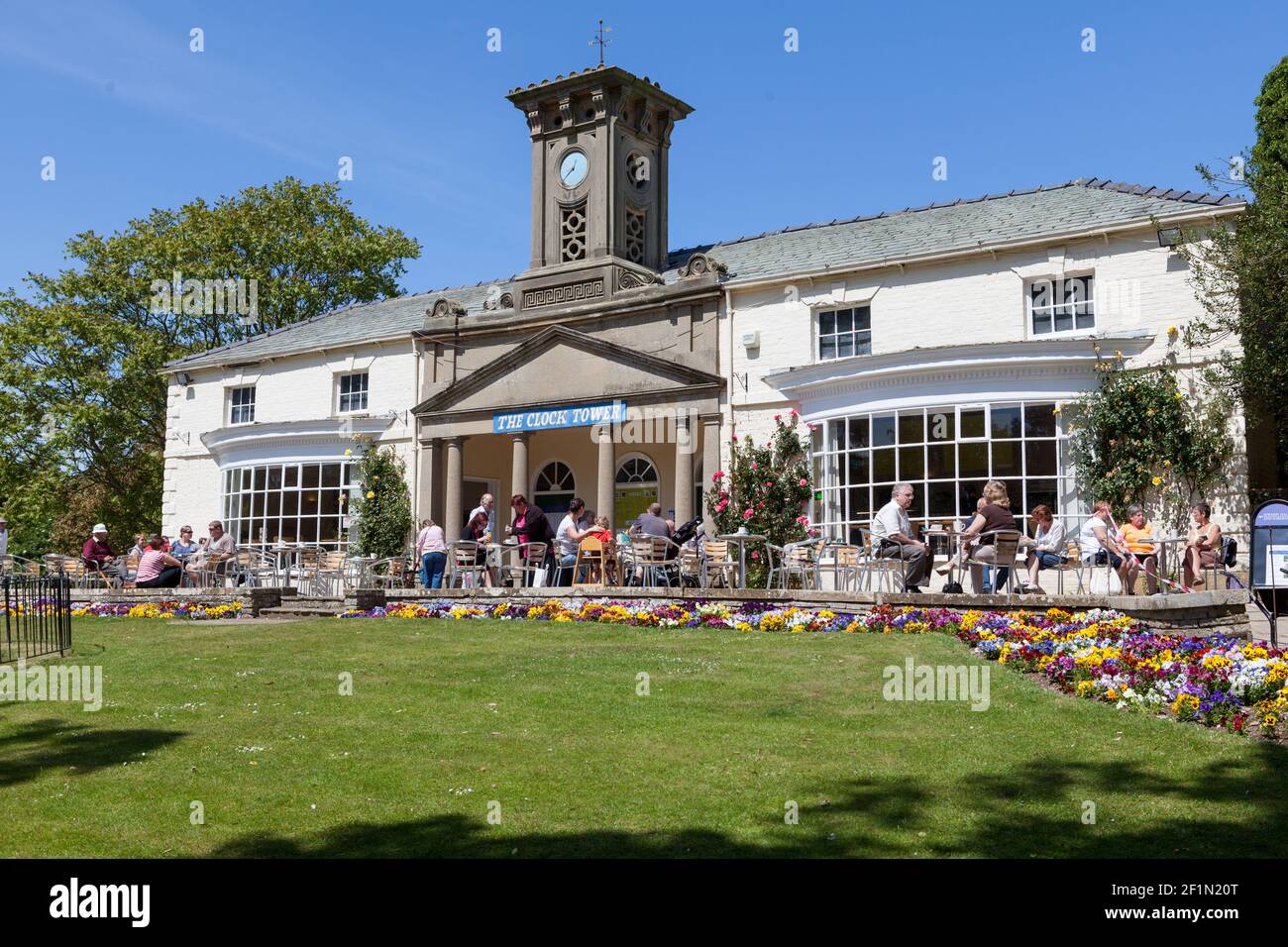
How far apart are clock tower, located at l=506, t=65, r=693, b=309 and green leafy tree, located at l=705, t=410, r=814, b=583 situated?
15.2ft

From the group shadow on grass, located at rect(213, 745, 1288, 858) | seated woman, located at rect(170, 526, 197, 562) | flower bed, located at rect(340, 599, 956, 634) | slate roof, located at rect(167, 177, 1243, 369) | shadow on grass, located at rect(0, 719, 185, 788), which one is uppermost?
slate roof, located at rect(167, 177, 1243, 369)

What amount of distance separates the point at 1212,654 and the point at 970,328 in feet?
38.2

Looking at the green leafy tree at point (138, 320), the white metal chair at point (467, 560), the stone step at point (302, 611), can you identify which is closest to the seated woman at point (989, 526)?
the white metal chair at point (467, 560)

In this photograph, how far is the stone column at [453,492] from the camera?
2481 cm

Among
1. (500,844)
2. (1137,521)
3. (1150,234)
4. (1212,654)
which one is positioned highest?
(1150,234)

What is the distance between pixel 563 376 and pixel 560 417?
Result: 84 cm

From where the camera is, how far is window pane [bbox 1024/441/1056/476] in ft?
59.6

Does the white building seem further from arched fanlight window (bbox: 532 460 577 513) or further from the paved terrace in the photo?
the paved terrace

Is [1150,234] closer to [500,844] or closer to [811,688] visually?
[811,688]

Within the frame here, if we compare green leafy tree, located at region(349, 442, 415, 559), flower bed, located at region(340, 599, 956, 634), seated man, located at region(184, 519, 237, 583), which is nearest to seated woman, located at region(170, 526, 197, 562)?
seated man, located at region(184, 519, 237, 583)

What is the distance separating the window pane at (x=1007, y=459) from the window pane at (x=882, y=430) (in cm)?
171
